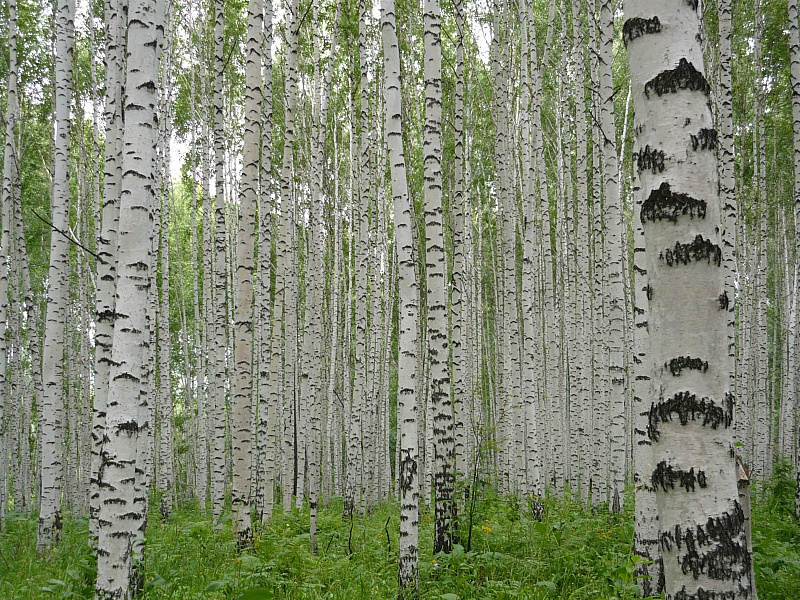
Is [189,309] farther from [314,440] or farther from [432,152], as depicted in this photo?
[432,152]

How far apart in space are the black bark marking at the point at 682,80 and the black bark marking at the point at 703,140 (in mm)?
147

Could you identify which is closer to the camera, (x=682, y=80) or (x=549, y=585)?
(x=682, y=80)

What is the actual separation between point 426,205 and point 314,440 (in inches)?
215

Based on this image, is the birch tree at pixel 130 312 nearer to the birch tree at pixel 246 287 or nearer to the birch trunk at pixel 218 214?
the birch tree at pixel 246 287

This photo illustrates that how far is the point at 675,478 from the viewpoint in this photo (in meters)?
1.72

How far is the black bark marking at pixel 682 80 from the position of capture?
189cm

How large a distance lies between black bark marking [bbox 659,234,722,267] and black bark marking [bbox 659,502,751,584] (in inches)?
30.3

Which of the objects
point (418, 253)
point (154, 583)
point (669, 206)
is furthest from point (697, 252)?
point (418, 253)

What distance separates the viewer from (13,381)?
1278 cm

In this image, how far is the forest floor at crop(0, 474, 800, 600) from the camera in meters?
4.83

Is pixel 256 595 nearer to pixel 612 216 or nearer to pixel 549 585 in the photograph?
pixel 549 585

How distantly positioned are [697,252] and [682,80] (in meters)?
0.61

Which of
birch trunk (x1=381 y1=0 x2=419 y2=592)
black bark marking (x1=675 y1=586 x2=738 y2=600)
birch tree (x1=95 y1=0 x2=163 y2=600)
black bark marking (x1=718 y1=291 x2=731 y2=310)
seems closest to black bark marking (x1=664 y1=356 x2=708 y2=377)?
black bark marking (x1=718 y1=291 x2=731 y2=310)

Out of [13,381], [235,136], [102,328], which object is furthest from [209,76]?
[102,328]
